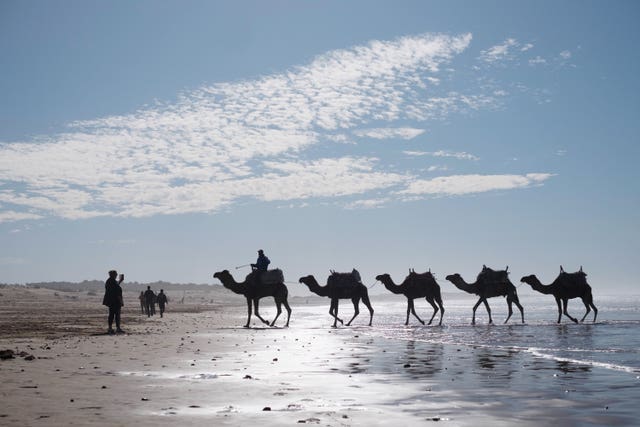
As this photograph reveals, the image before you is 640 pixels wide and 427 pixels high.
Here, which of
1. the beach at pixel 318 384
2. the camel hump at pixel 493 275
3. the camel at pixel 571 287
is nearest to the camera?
the beach at pixel 318 384

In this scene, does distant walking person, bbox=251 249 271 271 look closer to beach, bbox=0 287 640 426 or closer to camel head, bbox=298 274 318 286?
camel head, bbox=298 274 318 286

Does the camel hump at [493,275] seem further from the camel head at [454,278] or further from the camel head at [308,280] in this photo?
the camel head at [308,280]

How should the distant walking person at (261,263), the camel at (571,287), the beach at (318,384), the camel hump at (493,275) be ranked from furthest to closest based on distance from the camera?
the camel at (571,287) < the camel hump at (493,275) < the distant walking person at (261,263) < the beach at (318,384)

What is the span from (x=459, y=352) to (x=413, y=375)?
15.6 feet

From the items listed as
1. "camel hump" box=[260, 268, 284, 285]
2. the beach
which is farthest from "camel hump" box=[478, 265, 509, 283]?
the beach

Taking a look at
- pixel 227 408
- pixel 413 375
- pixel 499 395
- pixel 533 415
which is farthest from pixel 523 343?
pixel 227 408

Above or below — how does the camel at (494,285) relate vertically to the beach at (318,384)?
above

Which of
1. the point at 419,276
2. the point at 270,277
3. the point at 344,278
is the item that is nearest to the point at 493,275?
the point at 419,276

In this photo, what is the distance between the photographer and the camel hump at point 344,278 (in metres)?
29.0

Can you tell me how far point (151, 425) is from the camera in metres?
6.57

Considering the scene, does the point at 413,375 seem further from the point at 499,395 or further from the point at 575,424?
the point at 575,424

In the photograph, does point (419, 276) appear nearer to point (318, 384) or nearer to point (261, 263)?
point (261, 263)

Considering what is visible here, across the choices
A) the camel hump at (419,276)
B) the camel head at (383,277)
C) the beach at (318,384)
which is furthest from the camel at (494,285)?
the beach at (318,384)

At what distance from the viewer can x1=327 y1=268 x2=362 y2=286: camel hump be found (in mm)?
28984
